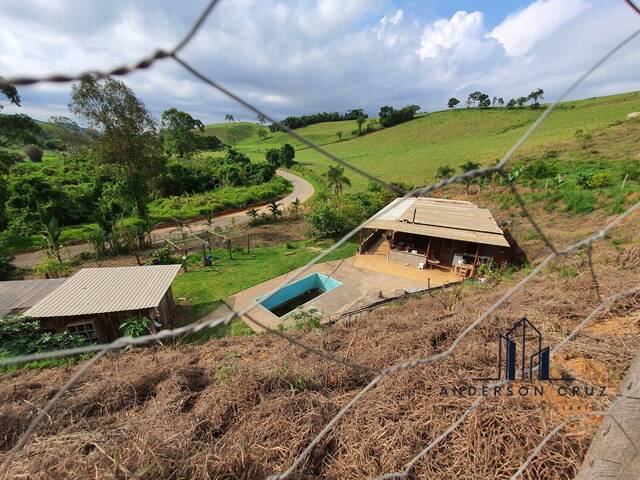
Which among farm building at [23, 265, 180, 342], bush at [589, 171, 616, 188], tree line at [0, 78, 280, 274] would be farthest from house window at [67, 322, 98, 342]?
bush at [589, 171, 616, 188]

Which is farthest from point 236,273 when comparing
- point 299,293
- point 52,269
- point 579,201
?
point 579,201

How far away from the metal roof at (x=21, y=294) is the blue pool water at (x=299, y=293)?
6.40m

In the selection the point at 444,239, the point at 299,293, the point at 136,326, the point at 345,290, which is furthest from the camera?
the point at 444,239

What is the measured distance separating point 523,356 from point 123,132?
62.9 ft

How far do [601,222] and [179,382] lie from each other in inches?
631

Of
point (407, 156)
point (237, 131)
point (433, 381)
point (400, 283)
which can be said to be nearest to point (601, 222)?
point (400, 283)

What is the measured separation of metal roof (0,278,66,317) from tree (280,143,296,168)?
42468 millimetres

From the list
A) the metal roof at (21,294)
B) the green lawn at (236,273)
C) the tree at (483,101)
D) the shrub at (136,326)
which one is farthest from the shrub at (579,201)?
the tree at (483,101)

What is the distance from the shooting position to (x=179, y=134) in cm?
3922

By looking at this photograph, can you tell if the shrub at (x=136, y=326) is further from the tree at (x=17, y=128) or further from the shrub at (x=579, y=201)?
the shrub at (x=579, y=201)

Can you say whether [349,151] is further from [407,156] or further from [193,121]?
[193,121]

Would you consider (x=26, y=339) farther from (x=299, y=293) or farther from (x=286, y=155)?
(x=286, y=155)

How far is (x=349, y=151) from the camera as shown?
5428 cm

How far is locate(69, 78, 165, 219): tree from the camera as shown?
14.4 m
